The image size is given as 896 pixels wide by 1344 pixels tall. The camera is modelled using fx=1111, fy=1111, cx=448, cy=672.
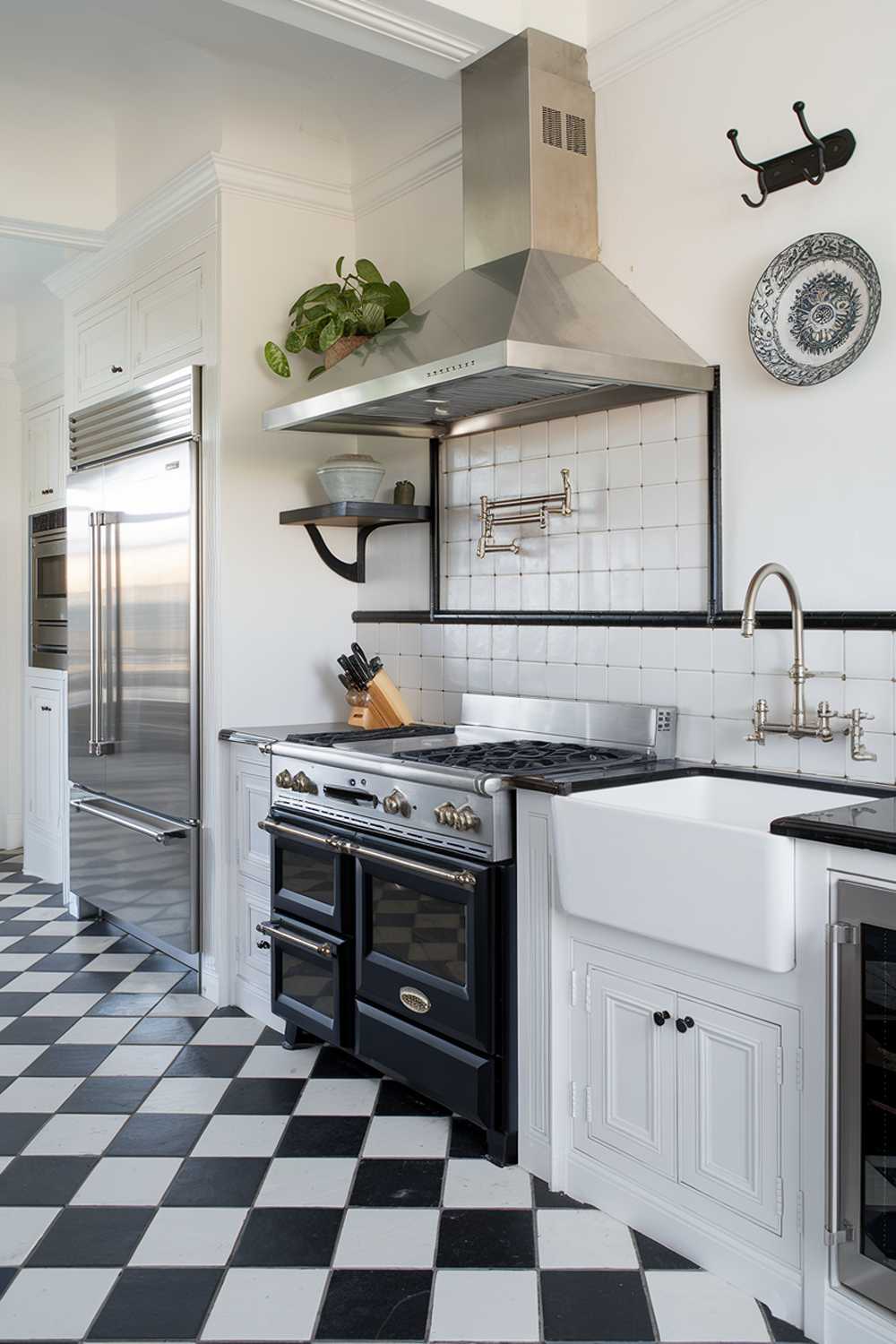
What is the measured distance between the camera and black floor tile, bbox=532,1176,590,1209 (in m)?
2.35

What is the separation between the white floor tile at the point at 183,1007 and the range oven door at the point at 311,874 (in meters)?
0.57

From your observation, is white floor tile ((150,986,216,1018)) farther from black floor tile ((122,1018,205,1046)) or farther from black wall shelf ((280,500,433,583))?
black wall shelf ((280,500,433,583))

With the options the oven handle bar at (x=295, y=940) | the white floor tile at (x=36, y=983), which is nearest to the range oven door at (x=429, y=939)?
the oven handle bar at (x=295, y=940)

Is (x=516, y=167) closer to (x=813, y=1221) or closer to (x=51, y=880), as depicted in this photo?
(x=813, y=1221)

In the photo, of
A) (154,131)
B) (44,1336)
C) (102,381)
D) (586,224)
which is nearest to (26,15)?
(154,131)

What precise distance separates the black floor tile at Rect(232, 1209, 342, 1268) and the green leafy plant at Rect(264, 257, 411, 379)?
244 centimetres

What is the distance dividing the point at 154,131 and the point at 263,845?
2.61 metres

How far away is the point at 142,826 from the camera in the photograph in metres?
3.98

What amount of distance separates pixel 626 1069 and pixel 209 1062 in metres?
1.40

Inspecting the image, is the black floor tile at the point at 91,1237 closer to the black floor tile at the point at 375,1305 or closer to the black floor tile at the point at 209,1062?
the black floor tile at the point at 375,1305

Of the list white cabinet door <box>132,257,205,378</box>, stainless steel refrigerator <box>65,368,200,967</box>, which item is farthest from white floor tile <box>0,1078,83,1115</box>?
white cabinet door <box>132,257,205,378</box>

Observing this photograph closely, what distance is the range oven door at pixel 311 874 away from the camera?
9.73ft

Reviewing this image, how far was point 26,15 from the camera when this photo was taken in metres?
3.39

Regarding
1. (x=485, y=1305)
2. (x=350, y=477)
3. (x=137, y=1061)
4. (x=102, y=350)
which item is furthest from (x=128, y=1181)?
(x=102, y=350)
